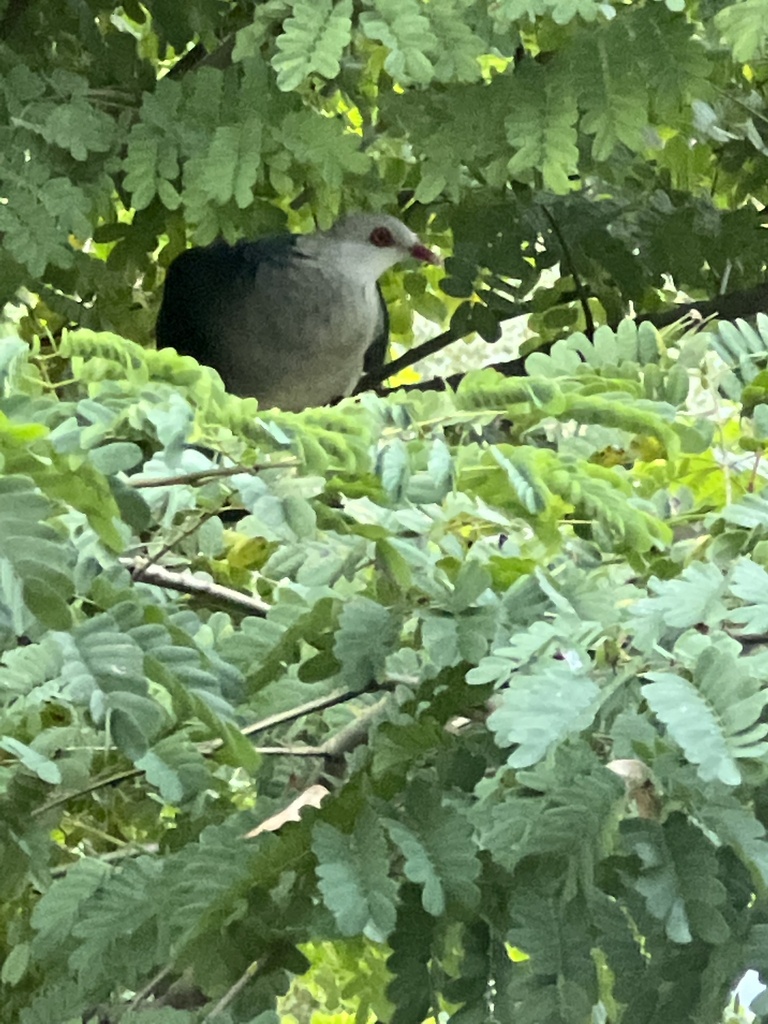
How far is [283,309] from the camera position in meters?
1.15

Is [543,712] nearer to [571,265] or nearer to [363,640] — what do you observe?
[363,640]

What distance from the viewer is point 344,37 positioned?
72cm

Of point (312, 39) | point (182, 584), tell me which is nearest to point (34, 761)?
point (182, 584)

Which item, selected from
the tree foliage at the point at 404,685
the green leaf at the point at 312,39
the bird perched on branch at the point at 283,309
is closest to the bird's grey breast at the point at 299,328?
the bird perched on branch at the point at 283,309

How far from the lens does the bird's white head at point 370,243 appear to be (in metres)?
1.18

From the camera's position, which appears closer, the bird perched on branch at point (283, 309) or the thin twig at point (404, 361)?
the bird perched on branch at point (283, 309)

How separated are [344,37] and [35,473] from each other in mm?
498

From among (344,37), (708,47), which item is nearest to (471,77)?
(344,37)

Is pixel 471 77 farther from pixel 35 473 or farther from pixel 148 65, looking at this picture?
pixel 35 473

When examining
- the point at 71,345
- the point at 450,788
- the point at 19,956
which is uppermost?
the point at 71,345

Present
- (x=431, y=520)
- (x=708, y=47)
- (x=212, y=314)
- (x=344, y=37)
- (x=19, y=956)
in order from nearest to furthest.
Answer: (x=431, y=520), (x=19, y=956), (x=344, y=37), (x=708, y=47), (x=212, y=314)

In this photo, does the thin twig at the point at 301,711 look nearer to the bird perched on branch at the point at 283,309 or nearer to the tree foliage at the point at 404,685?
the tree foliage at the point at 404,685

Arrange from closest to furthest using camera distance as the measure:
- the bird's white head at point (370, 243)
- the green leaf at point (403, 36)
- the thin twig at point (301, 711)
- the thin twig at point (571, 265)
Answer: the thin twig at point (301, 711), the green leaf at point (403, 36), the thin twig at point (571, 265), the bird's white head at point (370, 243)

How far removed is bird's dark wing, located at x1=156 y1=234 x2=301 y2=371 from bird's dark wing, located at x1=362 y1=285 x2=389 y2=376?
0.16m
